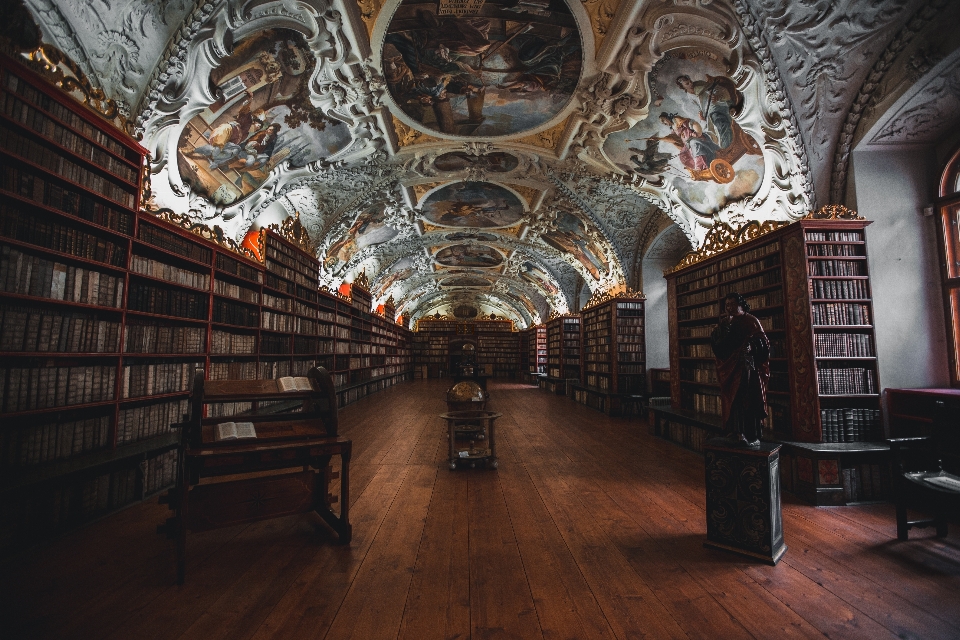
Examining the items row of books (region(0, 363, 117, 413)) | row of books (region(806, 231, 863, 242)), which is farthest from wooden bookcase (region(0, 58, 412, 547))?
row of books (region(806, 231, 863, 242))

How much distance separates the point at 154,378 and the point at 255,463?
10.2 ft

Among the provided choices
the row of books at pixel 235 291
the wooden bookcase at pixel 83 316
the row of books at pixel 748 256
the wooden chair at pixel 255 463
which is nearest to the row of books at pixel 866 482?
the row of books at pixel 748 256

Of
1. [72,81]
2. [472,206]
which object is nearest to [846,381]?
[72,81]

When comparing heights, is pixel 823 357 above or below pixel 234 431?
above

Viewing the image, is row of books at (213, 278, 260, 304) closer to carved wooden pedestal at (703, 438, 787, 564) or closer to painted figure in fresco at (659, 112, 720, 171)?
carved wooden pedestal at (703, 438, 787, 564)

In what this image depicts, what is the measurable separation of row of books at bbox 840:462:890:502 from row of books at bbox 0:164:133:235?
8.28 m

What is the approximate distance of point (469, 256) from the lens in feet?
63.1

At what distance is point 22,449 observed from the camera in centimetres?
355

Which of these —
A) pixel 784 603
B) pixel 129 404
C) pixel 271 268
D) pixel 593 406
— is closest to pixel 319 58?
pixel 271 268

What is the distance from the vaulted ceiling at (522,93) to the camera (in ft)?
15.3

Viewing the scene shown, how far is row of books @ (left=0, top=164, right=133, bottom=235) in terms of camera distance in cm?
348

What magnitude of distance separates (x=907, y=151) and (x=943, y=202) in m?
0.76

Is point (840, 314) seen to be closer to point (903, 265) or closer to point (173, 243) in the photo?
point (903, 265)

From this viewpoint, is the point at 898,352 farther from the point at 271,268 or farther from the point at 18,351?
the point at 271,268
